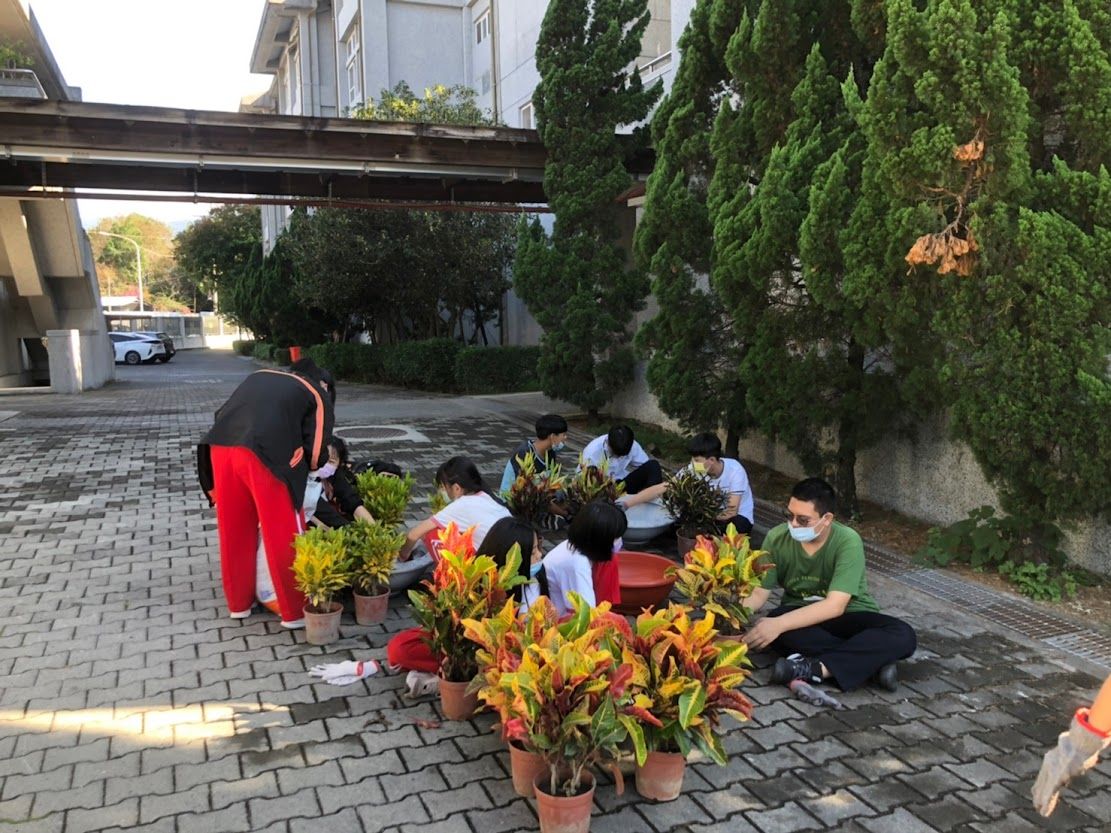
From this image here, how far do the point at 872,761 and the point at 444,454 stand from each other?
799 centimetres

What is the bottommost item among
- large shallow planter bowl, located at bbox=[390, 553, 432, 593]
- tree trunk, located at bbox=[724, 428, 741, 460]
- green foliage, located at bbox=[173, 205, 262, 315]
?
large shallow planter bowl, located at bbox=[390, 553, 432, 593]

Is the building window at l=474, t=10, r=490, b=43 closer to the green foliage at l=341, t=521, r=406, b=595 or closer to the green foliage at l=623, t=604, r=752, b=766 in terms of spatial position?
the green foliage at l=341, t=521, r=406, b=595

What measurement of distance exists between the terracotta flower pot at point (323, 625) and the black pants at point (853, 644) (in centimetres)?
231

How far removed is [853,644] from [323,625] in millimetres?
2730

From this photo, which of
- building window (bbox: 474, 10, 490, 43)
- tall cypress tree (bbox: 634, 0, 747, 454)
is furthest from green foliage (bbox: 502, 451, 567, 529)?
building window (bbox: 474, 10, 490, 43)

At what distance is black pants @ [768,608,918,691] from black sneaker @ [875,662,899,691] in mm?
23

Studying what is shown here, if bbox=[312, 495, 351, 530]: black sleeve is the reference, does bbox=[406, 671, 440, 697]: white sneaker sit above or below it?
below

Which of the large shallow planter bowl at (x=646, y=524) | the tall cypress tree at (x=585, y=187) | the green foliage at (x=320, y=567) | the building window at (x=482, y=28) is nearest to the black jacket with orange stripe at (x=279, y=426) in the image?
the green foliage at (x=320, y=567)

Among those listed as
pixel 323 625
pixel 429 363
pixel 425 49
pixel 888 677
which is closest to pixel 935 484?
pixel 888 677

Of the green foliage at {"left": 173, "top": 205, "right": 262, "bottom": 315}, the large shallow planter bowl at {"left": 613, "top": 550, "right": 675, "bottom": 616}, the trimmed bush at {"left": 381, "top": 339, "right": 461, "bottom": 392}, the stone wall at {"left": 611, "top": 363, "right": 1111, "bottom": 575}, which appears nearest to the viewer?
the large shallow planter bowl at {"left": 613, "top": 550, "right": 675, "bottom": 616}

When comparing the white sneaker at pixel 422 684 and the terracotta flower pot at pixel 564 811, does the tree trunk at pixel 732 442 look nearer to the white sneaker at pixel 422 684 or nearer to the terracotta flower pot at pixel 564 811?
the white sneaker at pixel 422 684

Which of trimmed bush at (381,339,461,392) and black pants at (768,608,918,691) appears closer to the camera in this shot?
black pants at (768,608,918,691)

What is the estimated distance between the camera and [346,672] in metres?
4.16

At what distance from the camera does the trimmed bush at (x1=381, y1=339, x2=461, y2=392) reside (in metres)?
19.8
